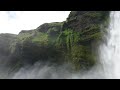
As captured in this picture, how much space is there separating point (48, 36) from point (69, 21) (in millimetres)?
7838

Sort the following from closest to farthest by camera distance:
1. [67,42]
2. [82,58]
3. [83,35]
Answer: [82,58] < [83,35] < [67,42]

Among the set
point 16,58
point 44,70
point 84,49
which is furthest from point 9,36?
point 84,49

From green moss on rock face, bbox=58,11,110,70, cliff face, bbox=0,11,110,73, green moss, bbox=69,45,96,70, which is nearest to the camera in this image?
green moss, bbox=69,45,96,70

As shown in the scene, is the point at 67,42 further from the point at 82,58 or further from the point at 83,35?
the point at 82,58

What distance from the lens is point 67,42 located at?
4200cm

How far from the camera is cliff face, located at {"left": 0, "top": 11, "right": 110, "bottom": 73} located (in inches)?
1435

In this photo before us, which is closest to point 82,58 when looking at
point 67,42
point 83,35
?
point 83,35

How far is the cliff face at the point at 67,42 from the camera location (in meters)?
36.4

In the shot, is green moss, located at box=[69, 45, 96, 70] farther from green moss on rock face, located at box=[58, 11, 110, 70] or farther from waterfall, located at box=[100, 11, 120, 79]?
waterfall, located at box=[100, 11, 120, 79]

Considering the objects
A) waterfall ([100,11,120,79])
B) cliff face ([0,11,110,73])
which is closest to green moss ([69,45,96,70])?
cliff face ([0,11,110,73])

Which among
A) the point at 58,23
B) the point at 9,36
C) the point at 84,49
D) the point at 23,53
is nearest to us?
the point at 84,49

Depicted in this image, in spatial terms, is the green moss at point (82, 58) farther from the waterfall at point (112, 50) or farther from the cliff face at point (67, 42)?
the waterfall at point (112, 50)
